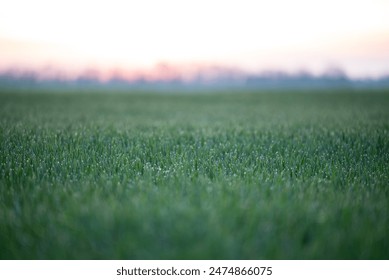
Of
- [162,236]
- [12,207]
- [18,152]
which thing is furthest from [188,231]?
[18,152]

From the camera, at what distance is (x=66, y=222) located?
344 cm

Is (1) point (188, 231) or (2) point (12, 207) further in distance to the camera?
(2) point (12, 207)

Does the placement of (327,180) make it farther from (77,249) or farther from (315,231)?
(77,249)

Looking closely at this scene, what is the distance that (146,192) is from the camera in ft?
14.0

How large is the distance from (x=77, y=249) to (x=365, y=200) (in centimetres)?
428

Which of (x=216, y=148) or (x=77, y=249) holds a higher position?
(x=216, y=148)

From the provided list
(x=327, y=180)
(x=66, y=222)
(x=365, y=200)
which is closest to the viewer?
(x=66, y=222)

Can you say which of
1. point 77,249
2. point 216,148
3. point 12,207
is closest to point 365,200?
point 216,148
